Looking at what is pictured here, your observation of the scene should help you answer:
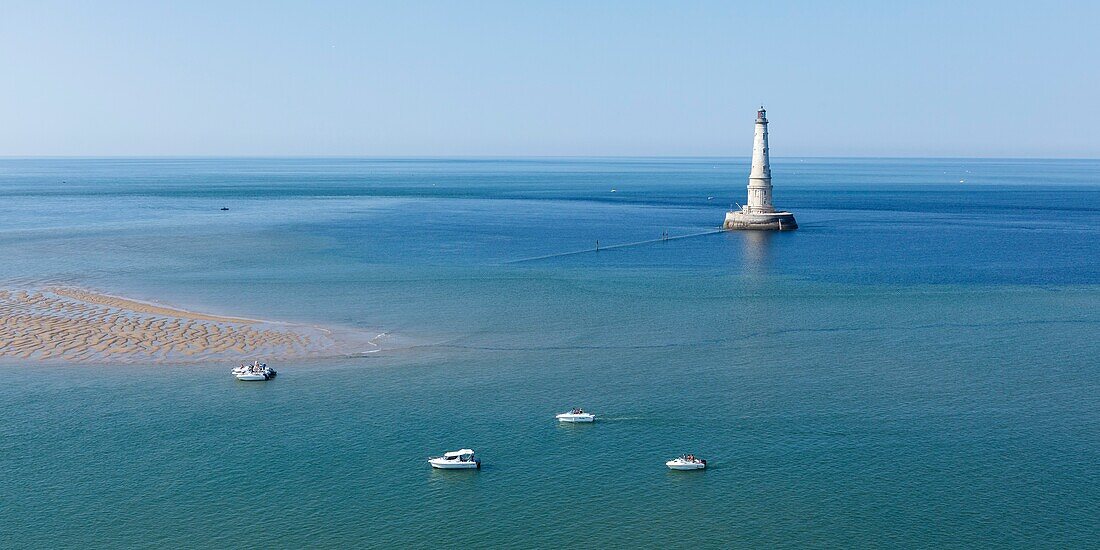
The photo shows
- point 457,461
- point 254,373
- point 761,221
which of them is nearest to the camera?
point 457,461

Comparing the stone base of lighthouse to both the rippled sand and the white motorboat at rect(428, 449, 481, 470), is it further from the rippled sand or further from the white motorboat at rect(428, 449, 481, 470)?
the white motorboat at rect(428, 449, 481, 470)

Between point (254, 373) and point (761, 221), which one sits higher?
point (761, 221)

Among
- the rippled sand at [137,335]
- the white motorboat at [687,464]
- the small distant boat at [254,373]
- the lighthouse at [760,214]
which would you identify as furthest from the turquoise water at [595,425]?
the lighthouse at [760,214]

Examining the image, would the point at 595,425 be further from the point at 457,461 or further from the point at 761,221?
the point at 761,221

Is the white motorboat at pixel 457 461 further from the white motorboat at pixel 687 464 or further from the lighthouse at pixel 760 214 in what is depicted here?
the lighthouse at pixel 760 214

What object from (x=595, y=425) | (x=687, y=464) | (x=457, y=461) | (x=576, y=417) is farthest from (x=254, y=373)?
(x=687, y=464)

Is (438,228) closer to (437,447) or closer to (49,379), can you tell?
(49,379)
